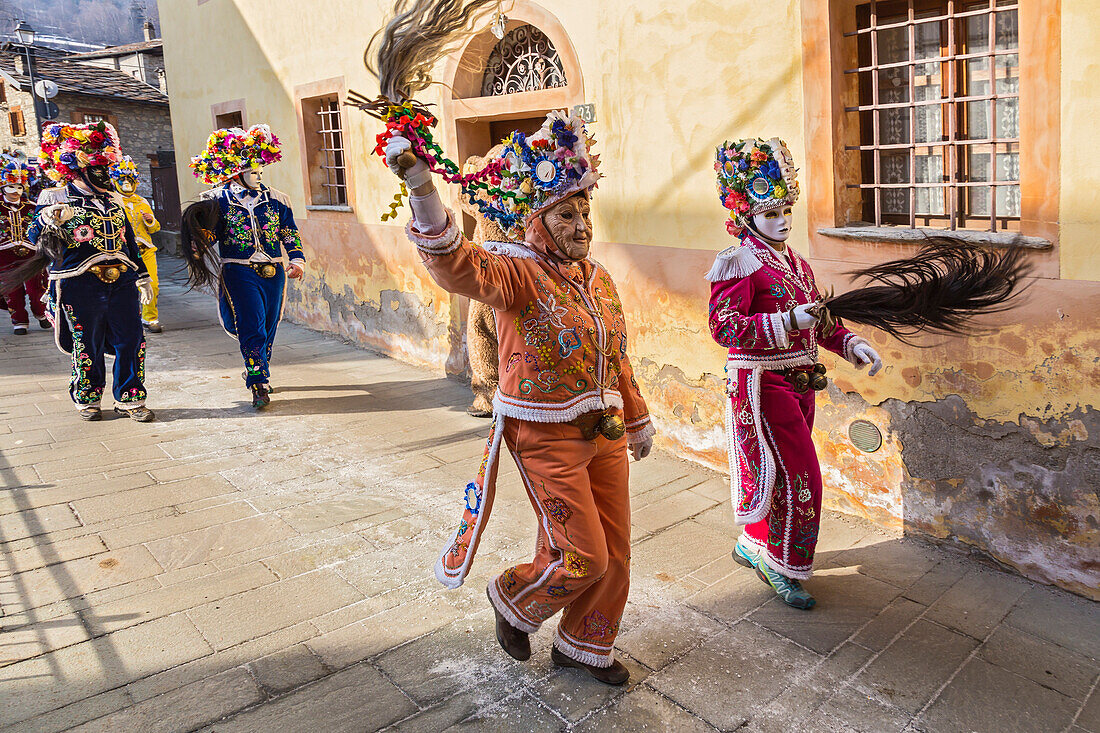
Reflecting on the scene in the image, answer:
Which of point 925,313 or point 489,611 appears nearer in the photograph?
point 925,313

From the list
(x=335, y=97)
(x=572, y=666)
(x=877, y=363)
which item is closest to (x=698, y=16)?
(x=877, y=363)

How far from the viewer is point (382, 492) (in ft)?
17.6

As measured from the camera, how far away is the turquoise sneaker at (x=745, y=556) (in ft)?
13.5

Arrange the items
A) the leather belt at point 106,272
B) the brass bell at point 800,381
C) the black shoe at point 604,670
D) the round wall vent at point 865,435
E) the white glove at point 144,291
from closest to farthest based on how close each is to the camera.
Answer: the black shoe at point 604,670 < the brass bell at point 800,381 < the round wall vent at point 865,435 < the leather belt at point 106,272 < the white glove at point 144,291

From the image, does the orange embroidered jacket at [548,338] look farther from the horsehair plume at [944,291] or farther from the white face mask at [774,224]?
the horsehair plume at [944,291]

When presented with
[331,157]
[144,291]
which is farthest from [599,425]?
[331,157]

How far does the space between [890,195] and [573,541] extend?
2698 millimetres

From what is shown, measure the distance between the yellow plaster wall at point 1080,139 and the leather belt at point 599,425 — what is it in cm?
201

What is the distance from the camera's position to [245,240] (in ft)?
23.3

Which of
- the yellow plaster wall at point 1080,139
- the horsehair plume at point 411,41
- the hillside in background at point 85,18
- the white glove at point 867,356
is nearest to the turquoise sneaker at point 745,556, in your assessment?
the white glove at point 867,356

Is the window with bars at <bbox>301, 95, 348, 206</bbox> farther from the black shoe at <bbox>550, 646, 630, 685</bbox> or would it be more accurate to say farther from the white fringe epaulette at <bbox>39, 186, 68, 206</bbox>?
the black shoe at <bbox>550, 646, 630, 685</bbox>

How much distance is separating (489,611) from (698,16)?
335 centimetres

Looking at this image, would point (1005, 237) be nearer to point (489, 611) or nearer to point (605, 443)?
point (605, 443)

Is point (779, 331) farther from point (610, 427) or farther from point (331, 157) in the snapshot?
point (331, 157)
